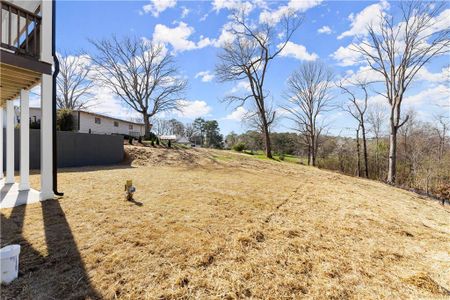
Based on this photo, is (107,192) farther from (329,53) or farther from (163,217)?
(329,53)

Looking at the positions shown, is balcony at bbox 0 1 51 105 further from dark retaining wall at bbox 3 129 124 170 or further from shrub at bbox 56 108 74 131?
shrub at bbox 56 108 74 131

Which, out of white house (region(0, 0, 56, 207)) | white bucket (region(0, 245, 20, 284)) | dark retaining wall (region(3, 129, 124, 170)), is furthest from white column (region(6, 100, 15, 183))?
white bucket (region(0, 245, 20, 284))

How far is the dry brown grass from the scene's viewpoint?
1.92 metres

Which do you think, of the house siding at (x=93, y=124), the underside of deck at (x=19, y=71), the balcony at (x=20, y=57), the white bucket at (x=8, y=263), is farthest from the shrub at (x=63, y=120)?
the white bucket at (x=8, y=263)

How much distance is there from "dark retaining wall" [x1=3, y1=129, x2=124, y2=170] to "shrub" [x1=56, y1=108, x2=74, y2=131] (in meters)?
4.64

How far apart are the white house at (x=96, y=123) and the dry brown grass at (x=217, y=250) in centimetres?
1544

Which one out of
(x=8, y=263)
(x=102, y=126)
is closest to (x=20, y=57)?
(x=8, y=263)

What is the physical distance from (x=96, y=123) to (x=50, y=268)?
19.9 meters

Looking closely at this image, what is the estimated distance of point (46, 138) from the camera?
4.05 m

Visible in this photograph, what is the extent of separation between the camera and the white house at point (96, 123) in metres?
17.0

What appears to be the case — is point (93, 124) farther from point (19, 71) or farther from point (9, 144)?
point (19, 71)

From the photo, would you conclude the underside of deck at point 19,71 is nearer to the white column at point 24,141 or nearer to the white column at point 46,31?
the white column at point 46,31

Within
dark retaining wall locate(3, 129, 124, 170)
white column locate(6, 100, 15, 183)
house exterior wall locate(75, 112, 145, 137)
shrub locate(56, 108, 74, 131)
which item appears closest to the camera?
white column locate(6, 100, 15, 183)

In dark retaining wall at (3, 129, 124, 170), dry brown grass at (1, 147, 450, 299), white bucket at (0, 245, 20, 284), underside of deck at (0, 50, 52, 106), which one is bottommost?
dry brown grass at (1, 147, 450, 299)
